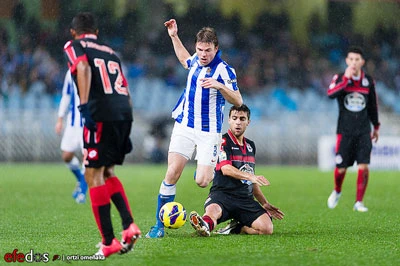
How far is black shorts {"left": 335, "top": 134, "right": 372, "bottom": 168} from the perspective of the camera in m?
12.7

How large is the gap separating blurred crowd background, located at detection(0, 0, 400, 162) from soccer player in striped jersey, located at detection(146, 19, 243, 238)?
16.9 m

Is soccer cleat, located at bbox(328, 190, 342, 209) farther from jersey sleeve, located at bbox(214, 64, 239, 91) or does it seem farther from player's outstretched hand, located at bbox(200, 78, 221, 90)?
player's outstretched hand, located at bbox(200, 78, 221, 90)

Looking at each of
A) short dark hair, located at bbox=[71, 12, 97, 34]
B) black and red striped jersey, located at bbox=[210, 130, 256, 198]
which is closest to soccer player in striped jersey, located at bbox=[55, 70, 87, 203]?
black and red striped jersey, located at bbox=[210, 130, 256, 198]

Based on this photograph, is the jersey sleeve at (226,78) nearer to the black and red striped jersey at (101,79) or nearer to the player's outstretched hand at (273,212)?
the player's outstretched hand at (273,212)

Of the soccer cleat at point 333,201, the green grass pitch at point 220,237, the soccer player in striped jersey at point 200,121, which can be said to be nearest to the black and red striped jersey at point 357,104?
the soccer cleat at point 333,201

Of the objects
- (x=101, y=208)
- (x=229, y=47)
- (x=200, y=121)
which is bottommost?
(x=101, y=208)

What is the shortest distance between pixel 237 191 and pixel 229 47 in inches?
841

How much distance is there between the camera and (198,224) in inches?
337

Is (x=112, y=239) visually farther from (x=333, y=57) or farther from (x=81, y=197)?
(x=333, y=57)

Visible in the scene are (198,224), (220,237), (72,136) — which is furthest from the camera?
(72,136)

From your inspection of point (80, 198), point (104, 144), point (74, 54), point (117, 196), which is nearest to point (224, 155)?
point (117, 196)

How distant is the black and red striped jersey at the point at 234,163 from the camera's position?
9195 millimetres

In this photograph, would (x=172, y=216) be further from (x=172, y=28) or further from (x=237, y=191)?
(x=172, y=28)

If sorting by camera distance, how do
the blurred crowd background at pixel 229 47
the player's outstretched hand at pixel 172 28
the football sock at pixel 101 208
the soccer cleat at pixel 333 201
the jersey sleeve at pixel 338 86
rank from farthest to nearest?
the blurred crowd background at pixel 229 47 → the soccer cleat at pixel 333 201 → the jersey sleeve at pixel 338 86 → the player's outstretched hand at pixel 172 28 → the football sock at pixel 101 208
